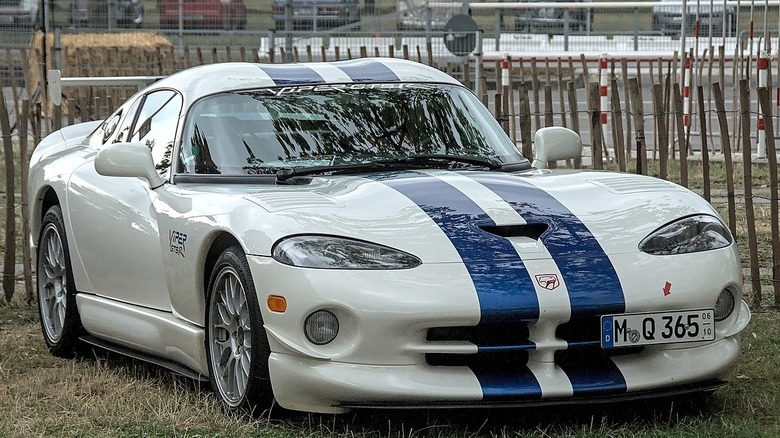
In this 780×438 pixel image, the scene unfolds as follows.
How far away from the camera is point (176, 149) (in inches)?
234

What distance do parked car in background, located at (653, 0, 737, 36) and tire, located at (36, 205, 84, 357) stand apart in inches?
637

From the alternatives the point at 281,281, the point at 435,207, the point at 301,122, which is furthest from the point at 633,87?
the point at 281,281

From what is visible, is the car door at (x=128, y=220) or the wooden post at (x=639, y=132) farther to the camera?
the wooden post at (x=639, y=132)

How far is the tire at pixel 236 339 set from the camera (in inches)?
189

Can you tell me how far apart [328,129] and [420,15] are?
35.4 feet

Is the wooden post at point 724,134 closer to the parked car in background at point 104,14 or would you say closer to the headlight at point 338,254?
the headlight at point 338,254

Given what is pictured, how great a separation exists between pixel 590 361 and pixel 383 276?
0.82m

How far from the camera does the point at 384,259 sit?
467 cm

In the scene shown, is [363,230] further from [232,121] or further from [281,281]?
[232,121]

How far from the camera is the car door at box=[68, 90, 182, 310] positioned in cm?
576

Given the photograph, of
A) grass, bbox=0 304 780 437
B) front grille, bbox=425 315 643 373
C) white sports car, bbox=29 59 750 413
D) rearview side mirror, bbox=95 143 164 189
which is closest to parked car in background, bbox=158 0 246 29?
white sports car, bbox=29 59 750 413

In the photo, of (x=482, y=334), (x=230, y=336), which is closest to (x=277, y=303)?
(x=230, y=336)

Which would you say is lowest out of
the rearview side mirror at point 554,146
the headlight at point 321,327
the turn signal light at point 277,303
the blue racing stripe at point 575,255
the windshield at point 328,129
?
the headlight at point 321,327

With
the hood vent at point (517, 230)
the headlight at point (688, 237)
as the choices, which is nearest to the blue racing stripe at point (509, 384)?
the hood vent at point (517, 230)
